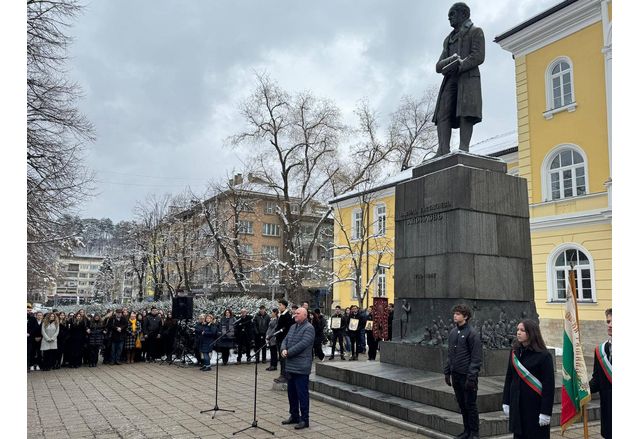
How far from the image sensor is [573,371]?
543 centimetres

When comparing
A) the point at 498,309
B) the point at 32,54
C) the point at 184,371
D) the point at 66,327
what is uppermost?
the point at 32,54

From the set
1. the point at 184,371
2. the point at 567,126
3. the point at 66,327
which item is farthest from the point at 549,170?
the point at 66,327

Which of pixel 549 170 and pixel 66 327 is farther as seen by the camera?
pixel 549 170

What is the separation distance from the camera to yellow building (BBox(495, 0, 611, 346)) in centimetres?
1884

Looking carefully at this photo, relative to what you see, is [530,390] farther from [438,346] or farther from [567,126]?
[567,126]

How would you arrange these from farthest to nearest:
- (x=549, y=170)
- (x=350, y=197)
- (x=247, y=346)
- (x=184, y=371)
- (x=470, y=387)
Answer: (x=350, y=197), (x=549, y=170), (x=247, y=346), (x=184, y=371), (x=470, y=387)

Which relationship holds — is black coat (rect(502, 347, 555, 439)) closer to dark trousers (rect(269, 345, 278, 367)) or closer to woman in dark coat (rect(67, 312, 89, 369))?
dark trousers (rect(269, 345, 278, 367))

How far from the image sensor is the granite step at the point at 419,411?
6625 millimetres

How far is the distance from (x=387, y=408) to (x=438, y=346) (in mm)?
1395

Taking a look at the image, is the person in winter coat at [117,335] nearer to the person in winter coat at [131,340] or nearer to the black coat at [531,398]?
the person in winter coat at [131,340]

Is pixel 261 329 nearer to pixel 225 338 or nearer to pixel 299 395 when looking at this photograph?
pixel 225 338

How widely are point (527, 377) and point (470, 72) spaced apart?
21.8 feet

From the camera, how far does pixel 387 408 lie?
307 inches

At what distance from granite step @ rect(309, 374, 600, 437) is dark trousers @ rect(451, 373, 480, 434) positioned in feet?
0.99
